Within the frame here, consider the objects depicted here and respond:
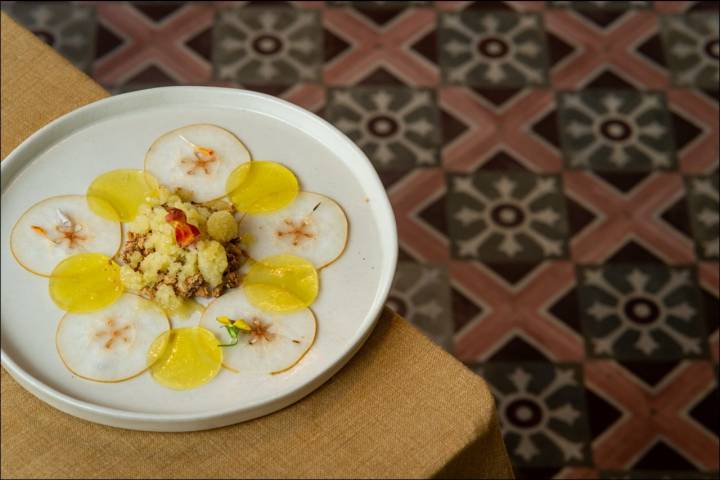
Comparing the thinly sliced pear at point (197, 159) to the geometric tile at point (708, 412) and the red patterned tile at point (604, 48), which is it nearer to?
the geometric tile at point (708, 412)

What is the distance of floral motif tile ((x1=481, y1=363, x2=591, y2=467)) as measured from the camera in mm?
1403

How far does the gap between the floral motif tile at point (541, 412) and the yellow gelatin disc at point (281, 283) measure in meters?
0.72

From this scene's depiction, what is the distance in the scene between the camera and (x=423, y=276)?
1562 millimetres

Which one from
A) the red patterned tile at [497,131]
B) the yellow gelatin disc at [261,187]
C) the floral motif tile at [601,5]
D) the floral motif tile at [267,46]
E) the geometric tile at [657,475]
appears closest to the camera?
the yellow gelatin disc at [261,187]

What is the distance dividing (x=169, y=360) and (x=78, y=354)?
0.08m

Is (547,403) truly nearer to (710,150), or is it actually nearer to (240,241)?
(710,150)

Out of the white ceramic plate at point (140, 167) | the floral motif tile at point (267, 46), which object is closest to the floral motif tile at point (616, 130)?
the floral motif tile at point (267, 46)

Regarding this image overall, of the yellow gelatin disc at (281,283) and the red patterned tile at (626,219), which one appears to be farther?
the red patterned tile at (626,219)

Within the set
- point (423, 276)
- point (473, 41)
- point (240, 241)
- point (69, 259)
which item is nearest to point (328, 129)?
point (240, 241)

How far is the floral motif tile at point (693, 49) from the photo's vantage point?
1818 mm

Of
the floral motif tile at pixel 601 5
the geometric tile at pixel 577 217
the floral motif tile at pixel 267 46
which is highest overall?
the floral motif tile at pixel 601 5

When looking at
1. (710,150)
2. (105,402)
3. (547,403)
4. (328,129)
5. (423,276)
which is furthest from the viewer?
(710,150)

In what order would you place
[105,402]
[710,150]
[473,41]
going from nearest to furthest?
[105,402], [710,150], [473,41]

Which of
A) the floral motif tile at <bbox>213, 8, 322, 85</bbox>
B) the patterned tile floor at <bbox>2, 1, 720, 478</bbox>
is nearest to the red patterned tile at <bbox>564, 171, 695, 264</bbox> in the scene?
the patterned tile floor at <bbox>2, 1, 720, 478</bbox>
